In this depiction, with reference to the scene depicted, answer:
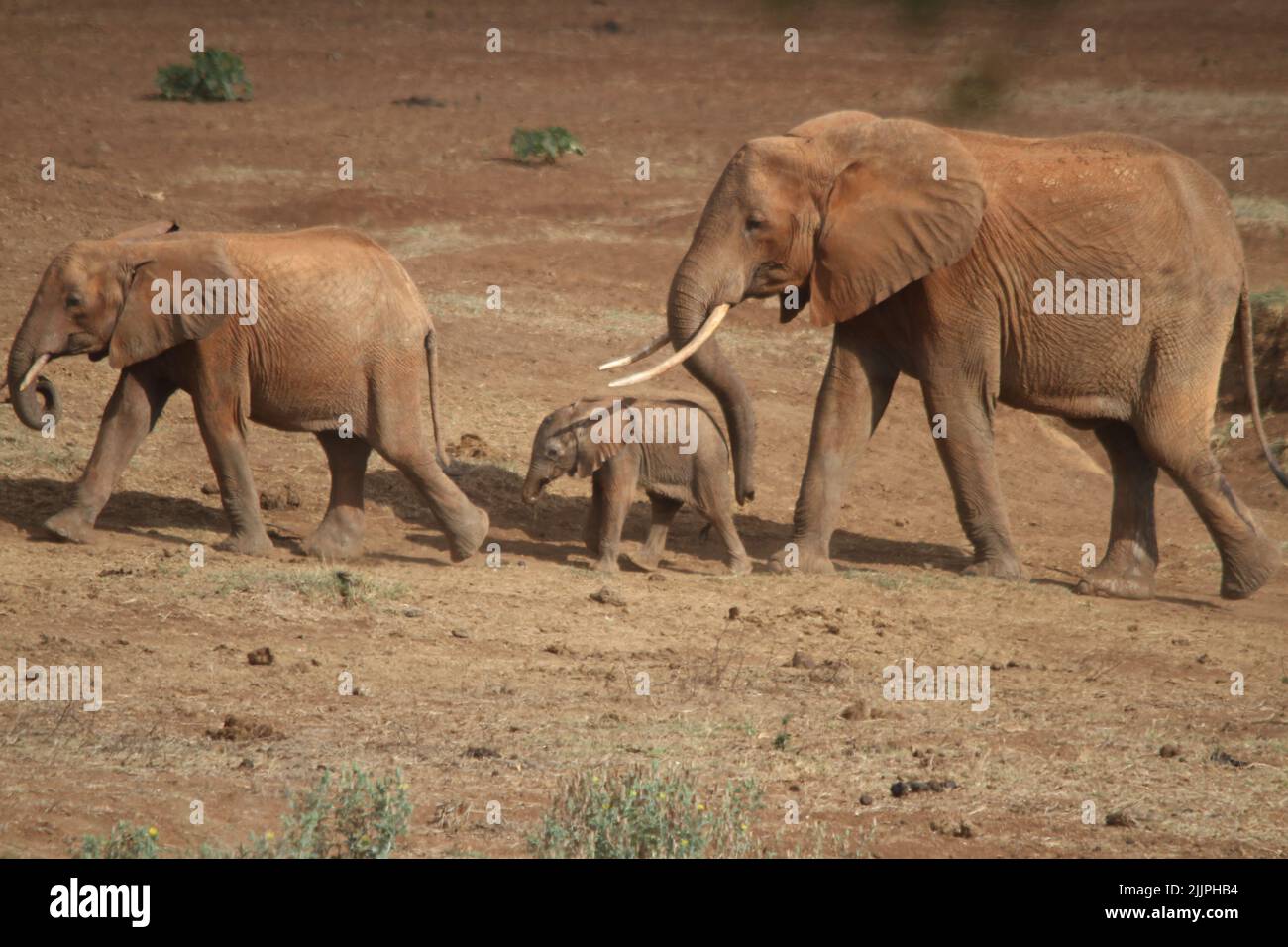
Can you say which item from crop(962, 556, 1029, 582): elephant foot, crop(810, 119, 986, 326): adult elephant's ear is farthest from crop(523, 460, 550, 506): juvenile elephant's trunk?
crop(962, 556, 1029, 582): elephant foot

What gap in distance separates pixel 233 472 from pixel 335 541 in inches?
30.8

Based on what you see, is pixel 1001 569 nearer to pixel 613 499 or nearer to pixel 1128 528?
pixel 1128 528

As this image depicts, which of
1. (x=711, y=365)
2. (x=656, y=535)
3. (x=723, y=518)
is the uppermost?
(x=711, y=365)

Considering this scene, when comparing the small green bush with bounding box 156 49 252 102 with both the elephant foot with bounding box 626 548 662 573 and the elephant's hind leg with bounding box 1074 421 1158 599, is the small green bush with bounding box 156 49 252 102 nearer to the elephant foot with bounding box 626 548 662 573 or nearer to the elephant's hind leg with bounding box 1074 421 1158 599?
the elephant foot with bounding box 626 548 662 573

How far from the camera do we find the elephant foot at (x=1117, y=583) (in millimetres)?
11125

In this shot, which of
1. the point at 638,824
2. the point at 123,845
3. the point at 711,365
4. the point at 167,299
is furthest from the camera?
the point at 711,365

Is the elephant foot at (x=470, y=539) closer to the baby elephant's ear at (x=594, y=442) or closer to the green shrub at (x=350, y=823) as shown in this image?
the baby elephant's ear at (x=594, y=442)

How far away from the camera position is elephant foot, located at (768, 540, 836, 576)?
11070 mm

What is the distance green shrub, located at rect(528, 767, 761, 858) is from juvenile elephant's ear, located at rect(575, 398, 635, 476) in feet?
15.7

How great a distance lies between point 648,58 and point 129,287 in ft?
89.1

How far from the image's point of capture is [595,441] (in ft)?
35.4

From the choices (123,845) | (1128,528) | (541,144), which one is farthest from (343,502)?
(541,144)

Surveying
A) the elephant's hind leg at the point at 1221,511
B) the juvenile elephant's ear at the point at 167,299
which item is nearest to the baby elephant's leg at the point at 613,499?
the juvenile elephant's ear at the point at 167,299

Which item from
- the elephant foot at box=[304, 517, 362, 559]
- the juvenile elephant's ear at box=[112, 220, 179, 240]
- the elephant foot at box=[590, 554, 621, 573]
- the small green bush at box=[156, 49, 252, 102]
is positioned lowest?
the elephant foot at box=[590, 554, 621, 573]
